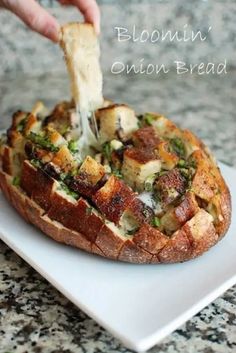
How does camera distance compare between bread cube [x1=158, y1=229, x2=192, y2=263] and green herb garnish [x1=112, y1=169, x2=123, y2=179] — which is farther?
green herb garnish [x1=112, y1=169, x2=123, y2=179]

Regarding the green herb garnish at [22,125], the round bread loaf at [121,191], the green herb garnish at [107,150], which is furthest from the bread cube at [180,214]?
the green herb garnish at [22,125]

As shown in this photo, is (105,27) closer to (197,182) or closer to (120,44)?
(120,44)

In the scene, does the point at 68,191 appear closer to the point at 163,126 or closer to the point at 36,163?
the point at 36,163

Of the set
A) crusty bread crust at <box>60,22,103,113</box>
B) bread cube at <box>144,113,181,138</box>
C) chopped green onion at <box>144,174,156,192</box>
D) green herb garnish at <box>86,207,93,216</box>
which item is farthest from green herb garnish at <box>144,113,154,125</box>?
green herb garnish at <box>86,207,93,216</box>

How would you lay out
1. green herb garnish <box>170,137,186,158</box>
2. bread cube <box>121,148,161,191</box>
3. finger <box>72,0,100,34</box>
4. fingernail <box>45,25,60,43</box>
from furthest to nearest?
finger <box>72,0,100,34</box> < fingernail <box>45,25,60,43</box> < green herb garnish <box>170,137,186,158</box> < bread cube <box>121,148,161,191</box>

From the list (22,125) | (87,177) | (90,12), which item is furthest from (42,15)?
(87,177)

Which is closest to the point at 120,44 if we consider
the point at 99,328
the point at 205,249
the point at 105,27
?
the point at 105,27

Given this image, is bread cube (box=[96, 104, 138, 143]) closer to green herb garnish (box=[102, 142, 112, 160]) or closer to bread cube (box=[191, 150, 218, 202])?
green herb garnish (box=[102, 142, 112, 160])

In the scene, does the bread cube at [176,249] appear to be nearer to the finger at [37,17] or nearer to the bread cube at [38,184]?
the bread cube at [38,184]
